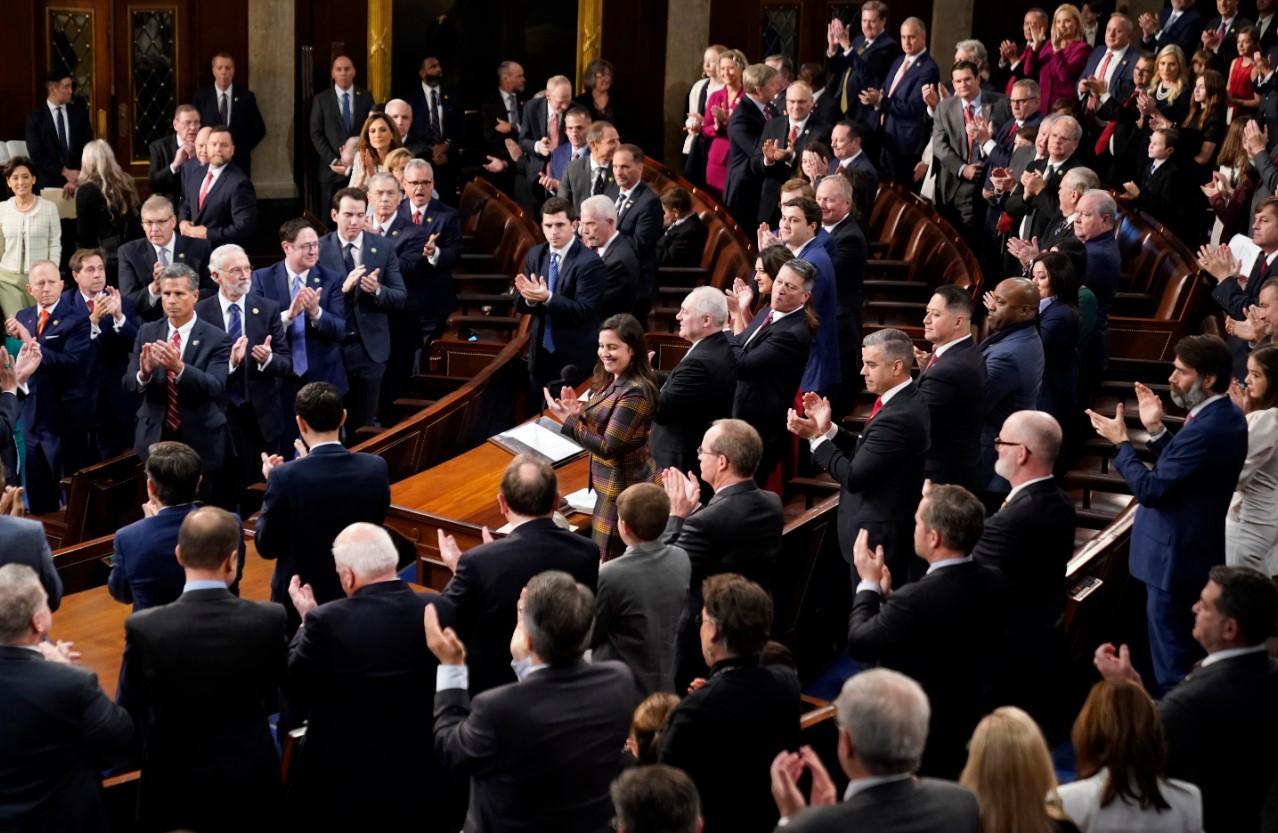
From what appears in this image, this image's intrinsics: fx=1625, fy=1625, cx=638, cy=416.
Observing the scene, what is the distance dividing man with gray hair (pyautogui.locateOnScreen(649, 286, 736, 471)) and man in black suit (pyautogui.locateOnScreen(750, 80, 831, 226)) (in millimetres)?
3895

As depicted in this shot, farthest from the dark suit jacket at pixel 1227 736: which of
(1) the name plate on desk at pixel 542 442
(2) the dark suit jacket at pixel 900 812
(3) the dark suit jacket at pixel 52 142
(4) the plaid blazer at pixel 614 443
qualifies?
(3) the dark suit jacket at pixel 52 142

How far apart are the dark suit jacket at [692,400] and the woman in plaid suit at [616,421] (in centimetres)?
23

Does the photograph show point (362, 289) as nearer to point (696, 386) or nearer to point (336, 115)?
point (696, 386)

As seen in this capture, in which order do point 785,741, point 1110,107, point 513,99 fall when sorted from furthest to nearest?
point 513,99, point 1110,107, point 785,741

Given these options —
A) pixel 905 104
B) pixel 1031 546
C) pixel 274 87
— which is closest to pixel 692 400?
pixel 1031 546

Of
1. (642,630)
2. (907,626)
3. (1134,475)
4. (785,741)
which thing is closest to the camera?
(785,741)

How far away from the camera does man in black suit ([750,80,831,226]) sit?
10188 millimetres

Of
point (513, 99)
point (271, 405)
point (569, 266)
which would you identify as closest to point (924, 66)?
point (513, 99)

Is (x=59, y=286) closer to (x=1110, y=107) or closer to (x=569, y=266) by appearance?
(x=569, y=266)

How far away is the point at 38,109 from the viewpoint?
11.3 m

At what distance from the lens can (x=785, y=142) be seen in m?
10.3

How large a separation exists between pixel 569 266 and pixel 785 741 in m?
4.37

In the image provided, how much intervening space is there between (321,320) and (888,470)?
3.36m

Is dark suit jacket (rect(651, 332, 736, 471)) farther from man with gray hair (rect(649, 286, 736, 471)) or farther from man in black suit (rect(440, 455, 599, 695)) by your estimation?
man in black suit (rect(440, 455, 599, 695))
